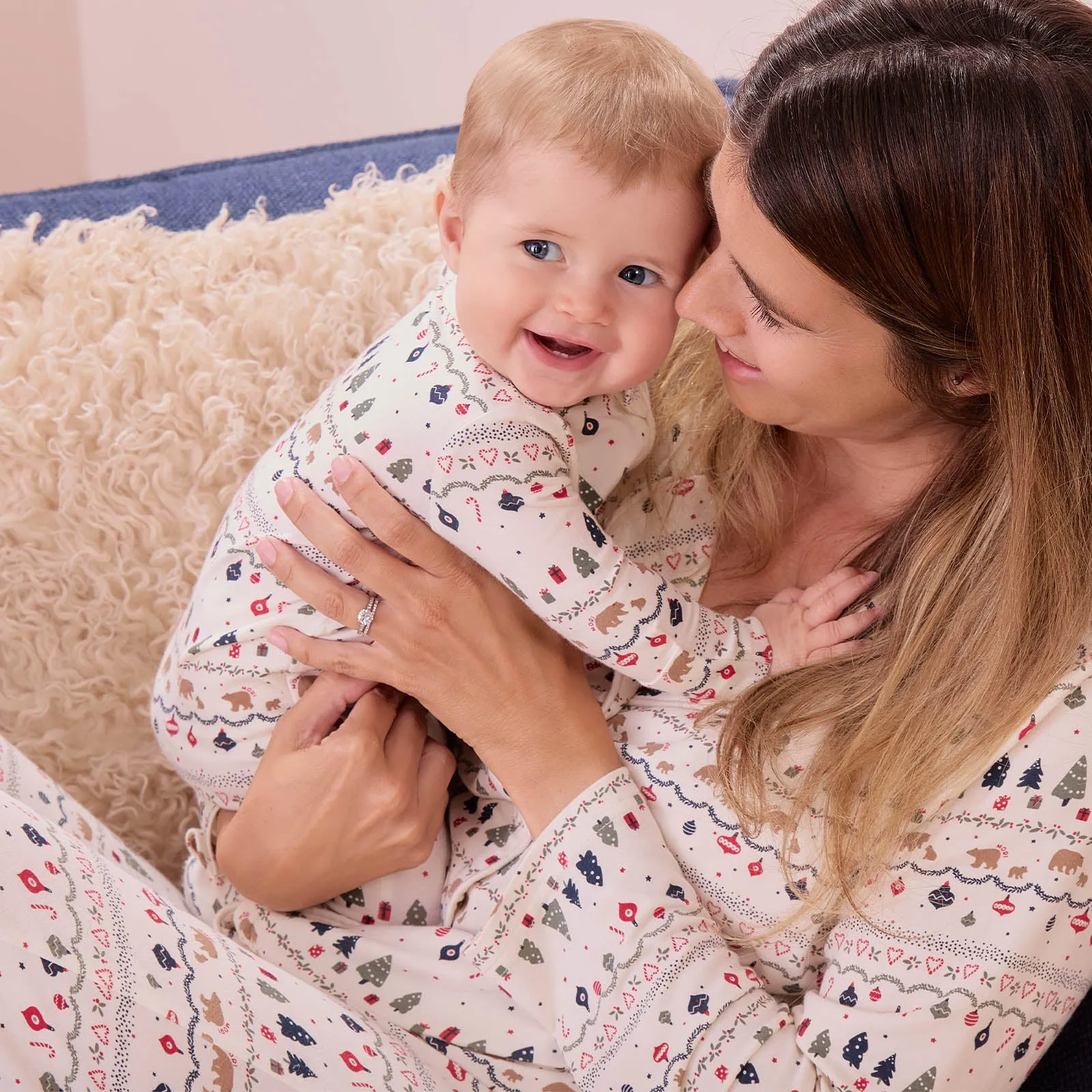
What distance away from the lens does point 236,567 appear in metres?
1.40

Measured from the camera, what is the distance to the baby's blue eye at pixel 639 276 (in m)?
1.22

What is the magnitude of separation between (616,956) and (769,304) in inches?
26.2

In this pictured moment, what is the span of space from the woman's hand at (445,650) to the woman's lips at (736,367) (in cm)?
36

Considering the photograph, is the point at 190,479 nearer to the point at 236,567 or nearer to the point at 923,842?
the point at 236,567

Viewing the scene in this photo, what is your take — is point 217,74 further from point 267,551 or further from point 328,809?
point 328,809

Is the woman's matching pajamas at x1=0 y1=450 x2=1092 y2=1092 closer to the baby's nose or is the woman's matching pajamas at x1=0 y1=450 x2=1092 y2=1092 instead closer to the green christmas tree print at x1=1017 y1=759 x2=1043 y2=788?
the green christmas tree print at x1=1017 y1=759 x2=1043 y2=788

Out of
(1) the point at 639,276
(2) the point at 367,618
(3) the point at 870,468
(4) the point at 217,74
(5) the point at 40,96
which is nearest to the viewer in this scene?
(1) the point at 639,276

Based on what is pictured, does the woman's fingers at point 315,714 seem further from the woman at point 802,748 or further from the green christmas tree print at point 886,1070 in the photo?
the green christmas tree print at point 886,1070

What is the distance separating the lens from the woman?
1053 mm

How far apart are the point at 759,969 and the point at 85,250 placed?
3.96 ft

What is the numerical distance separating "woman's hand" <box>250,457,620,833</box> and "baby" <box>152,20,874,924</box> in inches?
1.2

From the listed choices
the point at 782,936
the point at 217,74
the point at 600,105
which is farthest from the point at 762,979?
the point at 217,74

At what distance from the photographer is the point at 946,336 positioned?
1142 mm

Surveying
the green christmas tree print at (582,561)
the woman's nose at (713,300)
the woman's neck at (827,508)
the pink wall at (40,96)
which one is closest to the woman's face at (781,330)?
the woman's nose at (713,300)
